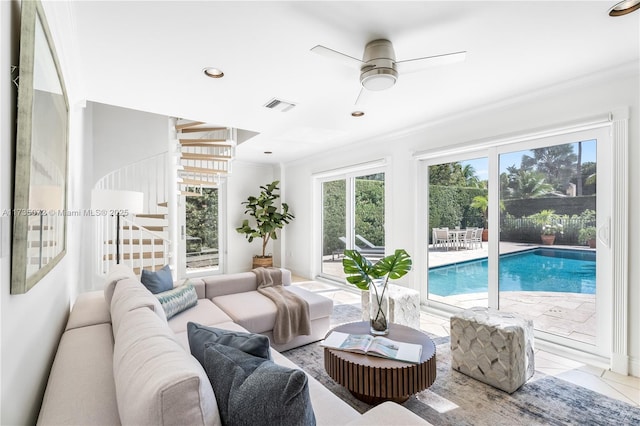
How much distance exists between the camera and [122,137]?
192 inches

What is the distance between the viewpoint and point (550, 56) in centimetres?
227

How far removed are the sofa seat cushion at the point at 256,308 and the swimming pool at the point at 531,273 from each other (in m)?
1.69

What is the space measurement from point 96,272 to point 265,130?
285 centimetres

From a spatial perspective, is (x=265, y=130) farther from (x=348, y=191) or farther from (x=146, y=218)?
(x=146, y=218)

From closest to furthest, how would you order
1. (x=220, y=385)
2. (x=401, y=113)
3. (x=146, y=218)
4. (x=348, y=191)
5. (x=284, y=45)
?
1. (x=220, y=385)
2. (x=284, y=45)
3. (x=401, y=113)
4. (x=146, y=218)
5. (x=348, y=191)

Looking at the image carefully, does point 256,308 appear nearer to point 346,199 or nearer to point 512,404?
point 512,404

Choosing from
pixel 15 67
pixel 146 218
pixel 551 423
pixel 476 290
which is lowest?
pixel 551 423

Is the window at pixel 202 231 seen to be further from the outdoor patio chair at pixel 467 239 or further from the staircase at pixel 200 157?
the outdoor patio chair at pixel 467 239

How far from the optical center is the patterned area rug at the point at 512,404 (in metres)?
1.94

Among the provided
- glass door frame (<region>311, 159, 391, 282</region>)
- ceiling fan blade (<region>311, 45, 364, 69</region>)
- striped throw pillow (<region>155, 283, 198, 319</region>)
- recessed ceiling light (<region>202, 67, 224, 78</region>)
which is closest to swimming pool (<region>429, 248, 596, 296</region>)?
glass door frame (<region>311, 159, 391, 282</region>)

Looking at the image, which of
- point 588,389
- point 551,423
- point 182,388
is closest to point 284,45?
point 182,388

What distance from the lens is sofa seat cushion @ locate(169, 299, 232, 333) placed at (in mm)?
2485

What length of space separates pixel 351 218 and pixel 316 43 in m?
3.61

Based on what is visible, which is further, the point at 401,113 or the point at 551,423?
the point at 401,113
